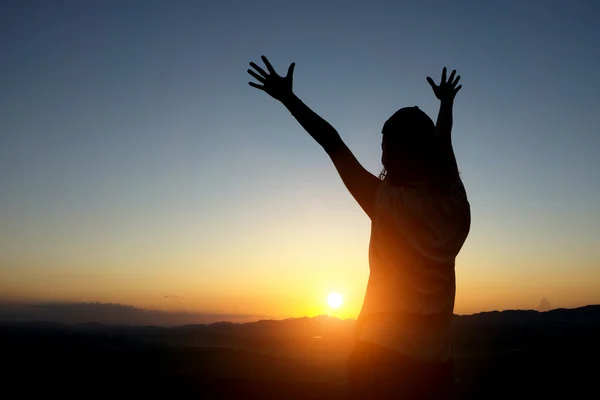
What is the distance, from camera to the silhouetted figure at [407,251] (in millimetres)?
2930

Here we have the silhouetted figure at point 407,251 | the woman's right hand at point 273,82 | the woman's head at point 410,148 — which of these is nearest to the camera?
the silhouetted figure at point 407,251

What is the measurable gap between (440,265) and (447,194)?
0.47 m

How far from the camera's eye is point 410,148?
10.7ft

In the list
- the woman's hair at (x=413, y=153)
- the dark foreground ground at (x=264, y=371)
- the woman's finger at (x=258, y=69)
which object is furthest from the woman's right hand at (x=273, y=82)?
the dark foreground ground at (x=264, y=371)

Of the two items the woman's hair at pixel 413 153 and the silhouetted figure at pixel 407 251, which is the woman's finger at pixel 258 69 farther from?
the woman's hair at pixel 413 153

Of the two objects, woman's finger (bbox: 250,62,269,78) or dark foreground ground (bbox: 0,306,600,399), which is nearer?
woman's finger (bbox: 250,62,269,78)

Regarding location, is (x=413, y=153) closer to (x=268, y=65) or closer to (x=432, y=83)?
(x=432, y=83)

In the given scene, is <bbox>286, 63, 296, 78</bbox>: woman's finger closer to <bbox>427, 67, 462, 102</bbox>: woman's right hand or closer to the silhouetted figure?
the silhouetted figure

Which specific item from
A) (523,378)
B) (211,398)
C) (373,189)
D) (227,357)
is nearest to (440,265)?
(373,189)

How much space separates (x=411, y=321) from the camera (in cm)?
303

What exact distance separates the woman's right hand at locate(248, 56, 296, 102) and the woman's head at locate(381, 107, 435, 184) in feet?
2.83

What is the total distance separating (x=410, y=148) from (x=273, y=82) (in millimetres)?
1164

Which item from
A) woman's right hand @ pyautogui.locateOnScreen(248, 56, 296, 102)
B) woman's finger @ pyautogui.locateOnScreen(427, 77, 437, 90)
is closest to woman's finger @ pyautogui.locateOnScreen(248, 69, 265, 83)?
woman's right hand @ pyautogui.locateOnScreen(248, 56, 296, 102)

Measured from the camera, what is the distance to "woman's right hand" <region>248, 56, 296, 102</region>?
146 inches
